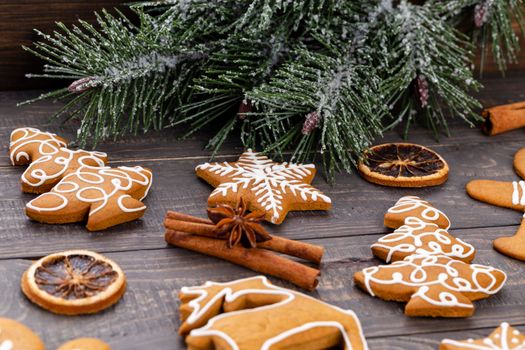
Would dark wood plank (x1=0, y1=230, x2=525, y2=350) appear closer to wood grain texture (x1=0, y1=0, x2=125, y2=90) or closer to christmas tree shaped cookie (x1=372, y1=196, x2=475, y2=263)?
christmas tree shaped cookie (x1=372, y1=196, x2=475, y2=263)

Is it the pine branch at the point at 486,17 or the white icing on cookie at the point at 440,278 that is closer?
the white icing on cookie at the point at 440,278

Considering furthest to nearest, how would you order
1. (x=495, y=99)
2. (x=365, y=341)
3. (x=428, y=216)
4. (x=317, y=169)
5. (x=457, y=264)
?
(x=495, y=99) → (x=317, y=169) → (x=428, y=216) → (x=457, y=264) → (x=365, y=341)

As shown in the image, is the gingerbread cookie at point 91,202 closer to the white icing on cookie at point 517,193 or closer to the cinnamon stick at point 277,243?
the cinnamon stick at point 277,243

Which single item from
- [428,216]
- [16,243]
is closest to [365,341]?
[428,216]

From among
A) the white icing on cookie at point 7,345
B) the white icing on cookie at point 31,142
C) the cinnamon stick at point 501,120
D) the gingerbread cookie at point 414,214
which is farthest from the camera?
the cinnamon stick at point 501,120

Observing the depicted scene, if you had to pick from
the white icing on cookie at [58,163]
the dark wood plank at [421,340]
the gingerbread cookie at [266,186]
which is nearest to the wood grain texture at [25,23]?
the white icing on cookie at [58,163]

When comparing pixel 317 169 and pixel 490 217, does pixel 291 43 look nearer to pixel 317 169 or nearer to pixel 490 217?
pixel 317 169
